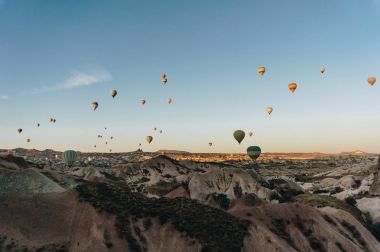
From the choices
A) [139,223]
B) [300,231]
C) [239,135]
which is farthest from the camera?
[239,135]

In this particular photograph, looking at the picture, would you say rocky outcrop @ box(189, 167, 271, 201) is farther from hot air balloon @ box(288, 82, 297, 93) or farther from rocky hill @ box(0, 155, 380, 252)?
rocky hill @ box(0, 155, 380, 252)

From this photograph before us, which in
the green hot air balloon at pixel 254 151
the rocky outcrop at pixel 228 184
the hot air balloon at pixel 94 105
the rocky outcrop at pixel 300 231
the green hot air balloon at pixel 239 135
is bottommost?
the rocky outcrop at pixel 300 231

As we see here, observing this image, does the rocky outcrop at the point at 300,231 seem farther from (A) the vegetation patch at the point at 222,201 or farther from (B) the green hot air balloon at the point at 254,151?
(B) the green hot air balloon at the point at 254,151

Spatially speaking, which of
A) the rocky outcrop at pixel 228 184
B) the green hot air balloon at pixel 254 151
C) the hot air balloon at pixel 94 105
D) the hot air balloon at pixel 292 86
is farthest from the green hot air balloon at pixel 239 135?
the hot air balloon at pixel 94 105

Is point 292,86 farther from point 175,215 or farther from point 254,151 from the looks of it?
point 175,215

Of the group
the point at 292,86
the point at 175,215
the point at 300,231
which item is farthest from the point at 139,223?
the point at 292,86

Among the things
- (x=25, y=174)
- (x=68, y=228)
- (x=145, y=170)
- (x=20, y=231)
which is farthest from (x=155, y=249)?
(x=145, y=170)

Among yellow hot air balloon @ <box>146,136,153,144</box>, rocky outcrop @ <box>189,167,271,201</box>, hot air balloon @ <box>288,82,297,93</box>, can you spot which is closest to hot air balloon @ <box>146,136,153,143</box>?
yellow hot air balloon @ <box>146,136,153,144</box>

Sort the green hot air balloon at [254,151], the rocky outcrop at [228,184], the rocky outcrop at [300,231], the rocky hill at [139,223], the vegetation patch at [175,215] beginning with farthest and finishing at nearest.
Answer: the green hot air balloon at [254,151] → the rocky outcrop at [228,184] → the rocky outcrop at [300,231] → the vegetation patch at [175,215] → the rocky hill at [139,223]

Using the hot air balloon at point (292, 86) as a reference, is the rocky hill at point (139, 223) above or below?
below
